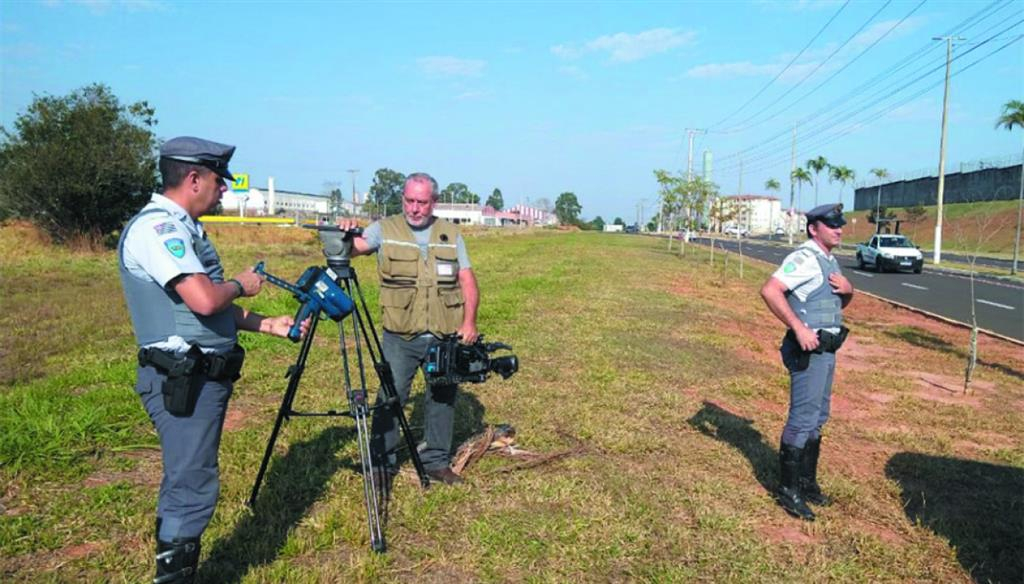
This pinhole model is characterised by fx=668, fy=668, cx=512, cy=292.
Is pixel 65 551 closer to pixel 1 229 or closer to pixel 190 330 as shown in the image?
pixel 190 330

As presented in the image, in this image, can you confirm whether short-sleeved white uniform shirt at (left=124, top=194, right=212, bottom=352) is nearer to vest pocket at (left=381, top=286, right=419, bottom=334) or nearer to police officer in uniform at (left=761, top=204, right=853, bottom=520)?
vest pocket at (left=381, top=286, right=419, bottom=334)

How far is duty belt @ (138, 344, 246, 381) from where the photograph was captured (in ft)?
7.91

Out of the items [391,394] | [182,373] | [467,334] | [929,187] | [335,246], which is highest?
[929,187]

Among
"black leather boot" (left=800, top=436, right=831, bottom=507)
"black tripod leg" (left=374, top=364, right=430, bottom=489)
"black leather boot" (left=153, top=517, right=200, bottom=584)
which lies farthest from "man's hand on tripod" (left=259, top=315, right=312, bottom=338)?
"black leather boot" (left=800, top=436, right=831, bottom=507)

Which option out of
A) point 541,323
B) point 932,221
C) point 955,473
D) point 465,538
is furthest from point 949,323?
point 932,221

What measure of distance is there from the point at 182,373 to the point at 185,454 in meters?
0.32

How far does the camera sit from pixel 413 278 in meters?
4.07

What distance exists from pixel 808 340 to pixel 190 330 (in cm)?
331

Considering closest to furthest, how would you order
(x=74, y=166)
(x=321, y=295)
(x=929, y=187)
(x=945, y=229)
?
(x=321, y=295)
(x=74, y=166)
(x=945, y=229)
(x=929, y=187)

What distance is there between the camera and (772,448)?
538 centimetres

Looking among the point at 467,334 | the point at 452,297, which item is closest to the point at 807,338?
the point at 467,334

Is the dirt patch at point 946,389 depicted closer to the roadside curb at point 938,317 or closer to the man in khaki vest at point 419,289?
the roadside curb at point 938,317

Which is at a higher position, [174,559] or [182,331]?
[182,331]

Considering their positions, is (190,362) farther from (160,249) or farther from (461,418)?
(461,418)
